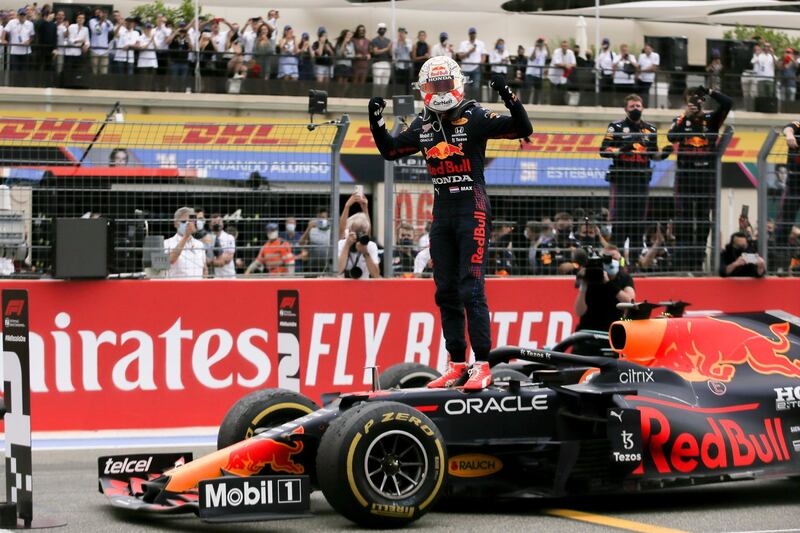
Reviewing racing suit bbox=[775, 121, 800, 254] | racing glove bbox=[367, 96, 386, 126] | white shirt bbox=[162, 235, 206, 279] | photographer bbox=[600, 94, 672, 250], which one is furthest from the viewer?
racing suit bbox=[775, 121, 800, 254]

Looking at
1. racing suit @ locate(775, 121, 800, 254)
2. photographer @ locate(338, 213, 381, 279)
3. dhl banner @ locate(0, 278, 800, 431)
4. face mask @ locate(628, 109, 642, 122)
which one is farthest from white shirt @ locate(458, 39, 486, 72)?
dhl banner @ locate(0, 278, 800, 431)

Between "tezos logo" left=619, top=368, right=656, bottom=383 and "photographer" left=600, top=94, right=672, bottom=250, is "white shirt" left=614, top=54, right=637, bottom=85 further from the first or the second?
"tezos logo" left=619, top=368, right=656, bottom=383

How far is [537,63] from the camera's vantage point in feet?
96.7

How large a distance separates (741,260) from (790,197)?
2.47ft

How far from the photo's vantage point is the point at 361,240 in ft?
38.2

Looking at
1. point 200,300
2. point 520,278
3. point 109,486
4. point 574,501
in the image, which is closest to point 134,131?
point 200,300

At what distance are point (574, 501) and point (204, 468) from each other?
7.28ft

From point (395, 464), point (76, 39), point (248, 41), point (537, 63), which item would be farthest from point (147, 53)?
point (395, 464)

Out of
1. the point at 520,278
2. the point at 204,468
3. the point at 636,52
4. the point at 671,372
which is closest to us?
the point at 204,468

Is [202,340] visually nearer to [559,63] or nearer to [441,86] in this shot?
[441,86]

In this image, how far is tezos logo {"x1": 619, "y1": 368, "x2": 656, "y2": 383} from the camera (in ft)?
24.7

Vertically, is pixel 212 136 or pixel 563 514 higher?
pixel 212 136

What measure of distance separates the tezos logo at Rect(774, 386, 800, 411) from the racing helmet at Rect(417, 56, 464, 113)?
8.33ft

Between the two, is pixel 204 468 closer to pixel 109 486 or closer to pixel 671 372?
pixel 109 486
